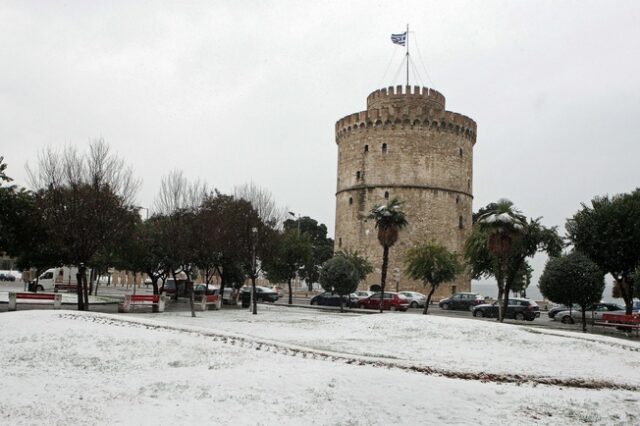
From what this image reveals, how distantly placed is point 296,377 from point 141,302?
1653 cm

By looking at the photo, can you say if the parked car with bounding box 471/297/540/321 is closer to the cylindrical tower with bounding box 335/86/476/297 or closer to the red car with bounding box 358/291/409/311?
the red car with bounding box 358/291/409/311

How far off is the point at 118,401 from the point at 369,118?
4390 cm

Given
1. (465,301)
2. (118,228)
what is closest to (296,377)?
(118,228)

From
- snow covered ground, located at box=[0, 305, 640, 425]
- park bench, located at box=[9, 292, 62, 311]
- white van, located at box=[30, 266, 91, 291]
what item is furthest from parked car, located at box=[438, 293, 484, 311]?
white van, located at box=[30, 266, 91, 291]

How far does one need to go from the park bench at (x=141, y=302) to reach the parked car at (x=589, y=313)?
779 inches

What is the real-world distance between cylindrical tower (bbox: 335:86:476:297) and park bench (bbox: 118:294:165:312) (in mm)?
26368

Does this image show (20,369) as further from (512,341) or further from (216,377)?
(512,341)

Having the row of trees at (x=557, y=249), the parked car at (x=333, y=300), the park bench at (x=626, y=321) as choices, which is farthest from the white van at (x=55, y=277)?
the park bench at (x=626, y=321)

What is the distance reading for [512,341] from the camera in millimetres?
17422

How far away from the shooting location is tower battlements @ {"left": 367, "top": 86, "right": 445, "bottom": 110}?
170ft

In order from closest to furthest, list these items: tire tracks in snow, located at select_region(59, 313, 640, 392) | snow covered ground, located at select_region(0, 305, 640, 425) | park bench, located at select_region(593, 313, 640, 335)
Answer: snow covered ground, located at select_region(0, 305, 640, 425) → tire tracks in snow, located at select_region(59, 313, 640, 392) → park bench, located at select_region(593, 313, 640, 335)

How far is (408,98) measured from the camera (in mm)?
51938

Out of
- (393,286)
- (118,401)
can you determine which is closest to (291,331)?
(118,401)

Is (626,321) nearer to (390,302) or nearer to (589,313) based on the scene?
(589,313)
